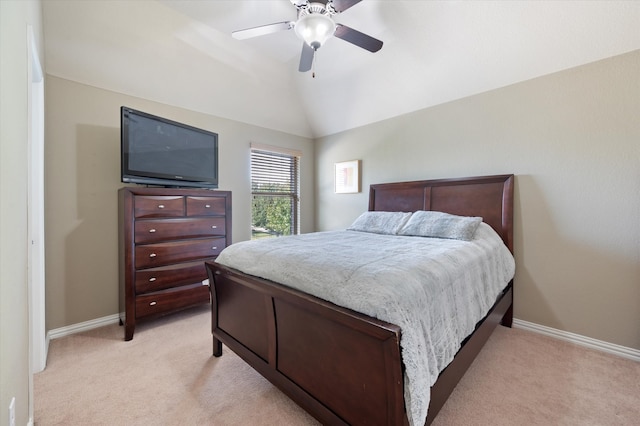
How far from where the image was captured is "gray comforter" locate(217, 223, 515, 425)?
105 centimetres

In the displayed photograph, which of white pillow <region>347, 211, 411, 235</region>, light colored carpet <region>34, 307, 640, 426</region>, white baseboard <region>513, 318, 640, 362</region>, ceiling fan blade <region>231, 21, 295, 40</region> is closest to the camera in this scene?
light colored carpet <region>34, 307, 640, 426</region>

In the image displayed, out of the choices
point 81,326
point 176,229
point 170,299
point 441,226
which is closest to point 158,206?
point 176,229

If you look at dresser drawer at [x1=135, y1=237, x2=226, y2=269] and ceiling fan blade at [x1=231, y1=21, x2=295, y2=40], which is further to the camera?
dresser drawer at [x1=135, y1=237, x2=226, y2=269]

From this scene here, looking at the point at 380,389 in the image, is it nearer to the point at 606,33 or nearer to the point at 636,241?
the point at 636,241

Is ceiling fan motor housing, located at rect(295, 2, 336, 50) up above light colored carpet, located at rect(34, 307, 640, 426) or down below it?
above

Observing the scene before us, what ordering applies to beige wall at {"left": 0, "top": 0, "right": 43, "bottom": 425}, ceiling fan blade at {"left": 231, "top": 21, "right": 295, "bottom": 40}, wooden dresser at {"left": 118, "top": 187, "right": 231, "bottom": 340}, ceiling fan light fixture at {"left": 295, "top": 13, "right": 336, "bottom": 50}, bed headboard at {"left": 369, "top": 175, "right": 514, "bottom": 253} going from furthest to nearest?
bed headboard at {"left": 369, "top": 175, "right": 514, "bottom": 253}
wooden dresser at {"left": 118, "top": 187, "right": 231, "bottom": 340}
ceiling fan blade at {"left": 231, "top": 21, "right": 295, "bottom": 40}
ceiling fan light fixture at {"left": 295, "top": 13, "right": 336, "bottom": 50}
beige wall at {"left": 0, "top": 0, "right": 43, "bottom": 425}

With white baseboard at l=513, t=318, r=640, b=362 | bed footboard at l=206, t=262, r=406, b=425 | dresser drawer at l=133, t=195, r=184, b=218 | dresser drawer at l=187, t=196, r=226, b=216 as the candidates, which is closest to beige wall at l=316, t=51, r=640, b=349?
white baseboard at l=513, t=318, r=640, b=362

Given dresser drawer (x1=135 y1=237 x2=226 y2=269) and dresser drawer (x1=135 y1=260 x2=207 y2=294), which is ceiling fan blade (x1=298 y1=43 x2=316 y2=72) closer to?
dresser drawer (x1=135 y1=237 x2=226 y2=269)

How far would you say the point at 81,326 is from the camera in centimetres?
254

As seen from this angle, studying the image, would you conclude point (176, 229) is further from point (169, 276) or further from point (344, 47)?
point (344, 47)

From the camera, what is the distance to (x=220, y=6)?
247cm

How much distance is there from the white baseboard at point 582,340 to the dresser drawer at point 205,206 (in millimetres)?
3290

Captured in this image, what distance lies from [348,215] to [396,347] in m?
3.30

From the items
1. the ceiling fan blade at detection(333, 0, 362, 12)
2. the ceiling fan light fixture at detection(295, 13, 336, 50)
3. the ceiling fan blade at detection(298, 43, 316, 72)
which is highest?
the ceiling fan blade at detection(333, 0, 362, 12)
